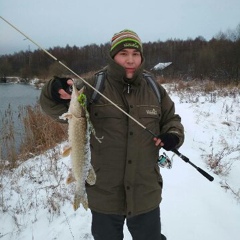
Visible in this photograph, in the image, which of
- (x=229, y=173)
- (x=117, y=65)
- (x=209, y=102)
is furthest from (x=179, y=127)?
(x=209, y=102)

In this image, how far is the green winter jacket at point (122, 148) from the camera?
2.15 m

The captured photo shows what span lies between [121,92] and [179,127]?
0.58 metres

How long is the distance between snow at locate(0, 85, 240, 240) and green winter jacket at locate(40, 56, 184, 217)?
1.14 m

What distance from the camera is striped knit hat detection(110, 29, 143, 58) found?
236cm

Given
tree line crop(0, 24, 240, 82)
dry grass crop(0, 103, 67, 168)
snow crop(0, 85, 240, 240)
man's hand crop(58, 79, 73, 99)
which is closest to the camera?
man's hand crop(58, 79, 73, 99)

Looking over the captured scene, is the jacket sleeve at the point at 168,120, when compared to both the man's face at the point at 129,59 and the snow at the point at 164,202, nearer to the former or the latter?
the man's face at the point at 129,59

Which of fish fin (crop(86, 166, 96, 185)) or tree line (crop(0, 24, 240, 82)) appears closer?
fish fin (crop(86, 166, 96, 185))

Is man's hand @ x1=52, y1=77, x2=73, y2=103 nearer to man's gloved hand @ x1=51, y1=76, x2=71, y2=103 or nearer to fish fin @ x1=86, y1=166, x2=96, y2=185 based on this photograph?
man's gloved hand @ x1=51, y1=76, x2=71, y2=103

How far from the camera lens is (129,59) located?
7.70 ft

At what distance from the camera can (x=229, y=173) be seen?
507 cm

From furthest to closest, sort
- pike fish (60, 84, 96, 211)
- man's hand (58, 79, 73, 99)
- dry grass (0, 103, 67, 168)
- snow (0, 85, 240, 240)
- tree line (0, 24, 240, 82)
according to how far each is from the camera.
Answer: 1. tree line (0, 24, 240, 82)
2. dry grass (0, 103, 67, 168)
3. snow (0, 85, 240, 240)
4. man's hand (58, 79, 73, 99)
5. pike fish (60, 84, 96, 211)

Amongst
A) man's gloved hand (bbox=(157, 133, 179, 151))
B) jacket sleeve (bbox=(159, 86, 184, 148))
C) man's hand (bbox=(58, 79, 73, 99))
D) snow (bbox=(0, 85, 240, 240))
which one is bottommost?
snow (bbox=(0, 85, 240, 240))

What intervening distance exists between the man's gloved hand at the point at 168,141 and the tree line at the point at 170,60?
1.00 m

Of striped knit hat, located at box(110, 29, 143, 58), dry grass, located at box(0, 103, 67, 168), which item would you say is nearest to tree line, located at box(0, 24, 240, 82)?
striped knit hat, located at box(110, 29, 143, 58)
